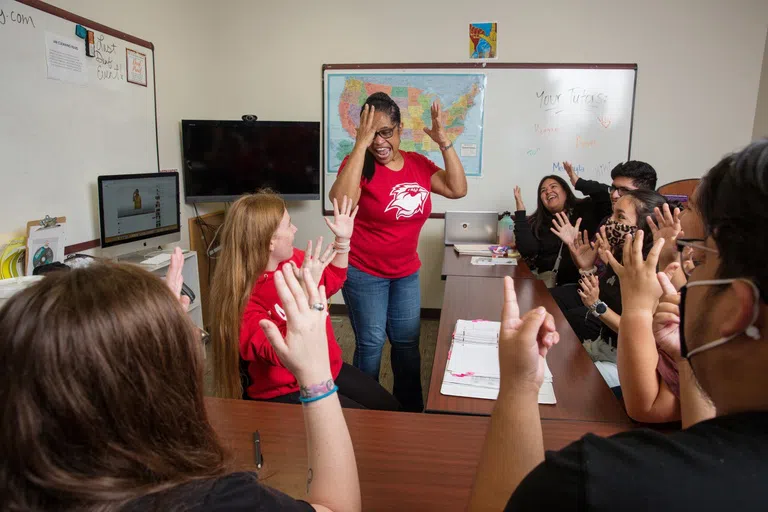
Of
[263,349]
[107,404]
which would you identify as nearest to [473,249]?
[263,349]

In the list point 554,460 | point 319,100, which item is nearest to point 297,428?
point 554,460

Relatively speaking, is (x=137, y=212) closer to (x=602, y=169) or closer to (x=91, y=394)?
(x=91, y=394)

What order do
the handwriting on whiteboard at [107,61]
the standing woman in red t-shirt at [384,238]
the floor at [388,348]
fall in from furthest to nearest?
1. the floor at [388,348]
2. the handwriting on whiteboard at [107,61]
3. the standing woman in red t-shirt at [384,238]

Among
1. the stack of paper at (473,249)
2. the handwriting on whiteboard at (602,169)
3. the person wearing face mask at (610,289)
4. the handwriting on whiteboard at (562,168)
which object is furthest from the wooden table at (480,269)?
the handwriting on whiteboard at (602,169)

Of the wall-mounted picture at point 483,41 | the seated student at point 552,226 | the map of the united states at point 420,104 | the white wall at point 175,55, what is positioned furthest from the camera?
the map of the united states at point 420,104

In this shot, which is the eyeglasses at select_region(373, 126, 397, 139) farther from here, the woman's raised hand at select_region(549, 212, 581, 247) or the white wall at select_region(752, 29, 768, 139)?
the white wall at select_region(752, 29, 768, 139)

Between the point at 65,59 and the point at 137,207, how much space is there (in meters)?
0.80

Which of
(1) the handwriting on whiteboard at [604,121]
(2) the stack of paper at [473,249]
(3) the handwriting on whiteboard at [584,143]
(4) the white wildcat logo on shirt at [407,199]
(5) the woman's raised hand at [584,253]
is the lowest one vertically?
(2) the stack of paper at [473,249]

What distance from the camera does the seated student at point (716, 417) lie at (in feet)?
1.60

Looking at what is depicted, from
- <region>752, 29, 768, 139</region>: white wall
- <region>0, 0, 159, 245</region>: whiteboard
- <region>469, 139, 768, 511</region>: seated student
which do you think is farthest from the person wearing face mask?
<region>0, 0, 159, 245</region>: whiteboard

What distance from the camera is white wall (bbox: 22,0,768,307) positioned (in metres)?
3.77

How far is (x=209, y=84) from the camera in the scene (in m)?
4.05

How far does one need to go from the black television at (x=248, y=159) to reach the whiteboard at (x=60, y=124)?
0.47 metres

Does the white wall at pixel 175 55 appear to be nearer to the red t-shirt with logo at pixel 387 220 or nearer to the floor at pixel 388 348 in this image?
the floor at pixel 388 348
